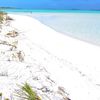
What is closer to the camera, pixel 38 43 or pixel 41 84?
pixel 41 84

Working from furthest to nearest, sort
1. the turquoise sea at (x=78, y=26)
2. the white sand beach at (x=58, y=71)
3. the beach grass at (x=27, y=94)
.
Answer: the turquoise sea at (x=78, y=26)
the white sand beach at (x=58, y=71)
the beach grass at (x=27, y=94)

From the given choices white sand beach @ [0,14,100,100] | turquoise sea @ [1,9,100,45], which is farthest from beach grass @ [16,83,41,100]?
turquoise sea @ [1,9,100,45]

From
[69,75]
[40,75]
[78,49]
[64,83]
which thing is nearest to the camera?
[40,75]

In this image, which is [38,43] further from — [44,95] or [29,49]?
[44,95]

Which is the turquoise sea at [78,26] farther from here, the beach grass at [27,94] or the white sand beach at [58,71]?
the beach grass at [27,94]

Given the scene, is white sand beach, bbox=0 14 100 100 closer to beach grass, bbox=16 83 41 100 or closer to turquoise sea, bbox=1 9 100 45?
beach grass, bbox=16 83 41 100

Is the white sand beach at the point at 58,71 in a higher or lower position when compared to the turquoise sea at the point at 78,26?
higher

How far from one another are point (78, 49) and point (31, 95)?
15.2 ft

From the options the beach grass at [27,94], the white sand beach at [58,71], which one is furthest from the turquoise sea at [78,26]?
the beach grass at [27,94]

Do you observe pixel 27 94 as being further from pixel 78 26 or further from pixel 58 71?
pixel 78 26

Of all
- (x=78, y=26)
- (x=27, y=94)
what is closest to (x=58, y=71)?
(x=27, y=94)

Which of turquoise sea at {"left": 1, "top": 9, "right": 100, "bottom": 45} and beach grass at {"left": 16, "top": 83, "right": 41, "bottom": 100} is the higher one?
beach grass at {"left": 16, "top": 83, "right": 41, "bottom": 100}

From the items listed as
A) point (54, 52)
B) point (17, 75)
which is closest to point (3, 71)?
point (17, 75)

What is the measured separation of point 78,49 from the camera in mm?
7398
